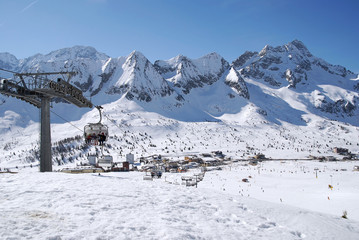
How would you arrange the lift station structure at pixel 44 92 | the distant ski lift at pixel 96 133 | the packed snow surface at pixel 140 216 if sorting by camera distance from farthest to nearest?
the distant ski lift at pixel 96 133 → the lift station structure at pixel 44 92 → the packed snow surface at pixel 140 216

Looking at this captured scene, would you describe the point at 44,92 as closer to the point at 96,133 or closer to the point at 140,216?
the point at 96,133

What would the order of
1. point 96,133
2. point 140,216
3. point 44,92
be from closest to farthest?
point 140,216 → point 44,92 → point 96,133

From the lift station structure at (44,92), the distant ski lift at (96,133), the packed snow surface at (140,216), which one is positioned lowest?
the packed snow surface at (140,216)

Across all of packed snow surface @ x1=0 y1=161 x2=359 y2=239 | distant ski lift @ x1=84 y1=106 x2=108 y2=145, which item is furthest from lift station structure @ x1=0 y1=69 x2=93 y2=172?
packed snow surface @ x1=0 y1=161 x2=359 y2=239

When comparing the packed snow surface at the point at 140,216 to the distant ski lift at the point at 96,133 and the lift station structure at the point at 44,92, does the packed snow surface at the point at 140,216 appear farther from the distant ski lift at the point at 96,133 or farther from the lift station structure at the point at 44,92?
the distant ski lift at the point at 96,133

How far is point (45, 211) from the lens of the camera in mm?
6602

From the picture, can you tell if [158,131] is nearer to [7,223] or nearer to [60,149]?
[60,149]

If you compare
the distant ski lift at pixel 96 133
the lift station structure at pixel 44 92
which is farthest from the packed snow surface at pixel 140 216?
the distant ski lift at pixel 96 133

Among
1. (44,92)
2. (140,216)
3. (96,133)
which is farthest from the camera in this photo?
(96,133)

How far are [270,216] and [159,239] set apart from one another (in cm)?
460

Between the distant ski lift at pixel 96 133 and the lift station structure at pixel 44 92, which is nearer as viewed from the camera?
the lift station structure at pixel 44 92

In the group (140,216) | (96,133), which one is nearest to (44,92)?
Answer: (96,133)

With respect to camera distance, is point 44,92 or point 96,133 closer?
point 44,92

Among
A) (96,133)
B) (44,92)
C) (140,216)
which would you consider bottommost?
(140,216)
